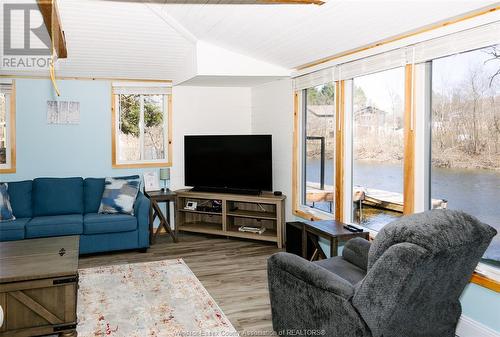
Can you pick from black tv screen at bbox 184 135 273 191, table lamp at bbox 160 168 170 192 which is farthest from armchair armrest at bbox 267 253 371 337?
table lamp at bbox 160 168 170 192

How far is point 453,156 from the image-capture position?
3.36m

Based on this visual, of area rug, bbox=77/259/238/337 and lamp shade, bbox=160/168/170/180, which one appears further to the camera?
lamp shade, bbox=160/168/170/180

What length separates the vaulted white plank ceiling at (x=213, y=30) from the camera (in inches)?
131

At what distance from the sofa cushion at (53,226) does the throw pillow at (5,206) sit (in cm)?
25

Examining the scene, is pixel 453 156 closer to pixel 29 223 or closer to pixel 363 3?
pixel 363 3

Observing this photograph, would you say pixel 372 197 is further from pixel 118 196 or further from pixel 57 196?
pixel 57 196

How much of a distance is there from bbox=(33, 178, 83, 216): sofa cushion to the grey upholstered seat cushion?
359cm

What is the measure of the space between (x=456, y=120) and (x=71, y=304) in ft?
10.1

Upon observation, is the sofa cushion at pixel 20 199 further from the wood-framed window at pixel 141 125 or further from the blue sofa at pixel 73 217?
the wood-framed window at pixel 141 125

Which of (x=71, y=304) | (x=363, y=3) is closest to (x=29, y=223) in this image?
(x=71, y=304)

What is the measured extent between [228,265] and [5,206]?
2646mm

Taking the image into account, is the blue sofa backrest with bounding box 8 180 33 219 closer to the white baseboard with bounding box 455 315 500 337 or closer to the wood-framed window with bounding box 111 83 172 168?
the wood-framed window with bounding box 111 83 172 168

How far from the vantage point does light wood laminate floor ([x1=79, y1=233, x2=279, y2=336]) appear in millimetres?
3531

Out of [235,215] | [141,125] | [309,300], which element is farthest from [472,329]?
[141,125]
